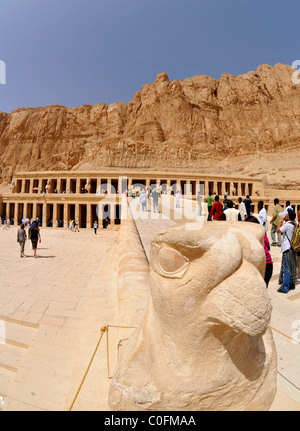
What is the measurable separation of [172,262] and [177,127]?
56293mm

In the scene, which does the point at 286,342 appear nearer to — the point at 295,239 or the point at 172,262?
the point at 295,239

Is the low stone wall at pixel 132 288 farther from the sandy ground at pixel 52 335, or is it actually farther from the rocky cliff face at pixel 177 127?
the rocky cliff face at pixel 177 127

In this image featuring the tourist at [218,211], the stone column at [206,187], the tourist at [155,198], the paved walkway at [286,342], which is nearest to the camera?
the paved walkway at [286,342]

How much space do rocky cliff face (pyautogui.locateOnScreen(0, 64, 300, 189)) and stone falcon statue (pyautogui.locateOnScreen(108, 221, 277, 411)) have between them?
4241cm

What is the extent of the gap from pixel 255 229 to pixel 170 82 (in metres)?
64.4

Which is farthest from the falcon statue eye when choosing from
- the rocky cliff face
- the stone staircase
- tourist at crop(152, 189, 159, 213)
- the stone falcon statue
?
the rocky cliff face

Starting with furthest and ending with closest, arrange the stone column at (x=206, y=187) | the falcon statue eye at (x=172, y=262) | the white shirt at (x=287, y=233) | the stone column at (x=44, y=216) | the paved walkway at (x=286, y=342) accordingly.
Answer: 1. the stone column at (x=206, y=187)
2. the stone column at (x=44, y=216)
3. the white shirt at (x=287, y=233)
4. the paved walkway at (x=286, y=342)
5. the falcon statue eye at (x=172, y=262)

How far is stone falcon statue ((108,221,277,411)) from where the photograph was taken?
1.08m

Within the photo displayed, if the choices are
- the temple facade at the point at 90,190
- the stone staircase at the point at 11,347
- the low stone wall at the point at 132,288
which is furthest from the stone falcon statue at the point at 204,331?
the temple facade at the point at 90,190

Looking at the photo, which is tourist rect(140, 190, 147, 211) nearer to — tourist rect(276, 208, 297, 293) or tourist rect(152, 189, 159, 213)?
tourist rect(152, 189, 159, 213)

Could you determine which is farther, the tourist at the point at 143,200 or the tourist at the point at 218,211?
the tourist at the point at 143,200

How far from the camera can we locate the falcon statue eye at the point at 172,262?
46.4 inches

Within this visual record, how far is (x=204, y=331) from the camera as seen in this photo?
45.6 inches

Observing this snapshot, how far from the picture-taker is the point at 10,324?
361 centimetres
